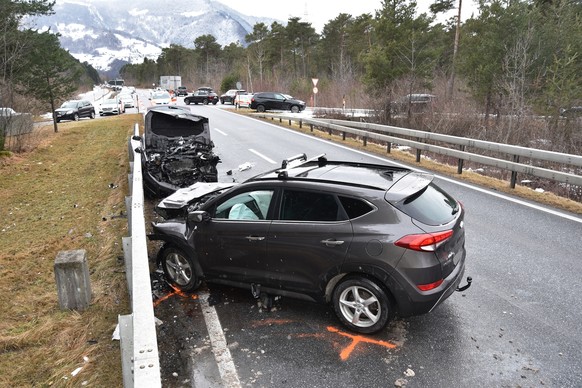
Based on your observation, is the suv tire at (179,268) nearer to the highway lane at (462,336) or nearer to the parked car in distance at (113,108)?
the highway lane at (462,336)

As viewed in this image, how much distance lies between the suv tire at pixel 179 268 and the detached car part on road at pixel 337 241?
0.05 ft

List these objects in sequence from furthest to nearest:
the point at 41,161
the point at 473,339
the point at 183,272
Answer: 1. the point at 41,161
2. the point at 183,272
3. the point at 473,339

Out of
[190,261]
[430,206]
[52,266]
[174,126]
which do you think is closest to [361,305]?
[430,206]

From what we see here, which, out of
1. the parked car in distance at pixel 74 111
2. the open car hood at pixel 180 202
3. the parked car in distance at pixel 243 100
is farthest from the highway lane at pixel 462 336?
the parked car in distance at pixel 243 100

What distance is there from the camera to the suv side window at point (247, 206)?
4.94 meters

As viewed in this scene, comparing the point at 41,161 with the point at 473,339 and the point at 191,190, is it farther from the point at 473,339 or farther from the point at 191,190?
the point at 473,339

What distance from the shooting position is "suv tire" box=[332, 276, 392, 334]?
14.0 ft

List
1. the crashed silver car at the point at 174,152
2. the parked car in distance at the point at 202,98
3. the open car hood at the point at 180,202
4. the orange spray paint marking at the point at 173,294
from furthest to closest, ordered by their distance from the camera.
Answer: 1. the parked car in distance at the point at 202,98
2. the crashed silver car at the point at 174,152
3. the open car hood at the point at 180,202
4. the orange spray paint marking at the point at 173,294

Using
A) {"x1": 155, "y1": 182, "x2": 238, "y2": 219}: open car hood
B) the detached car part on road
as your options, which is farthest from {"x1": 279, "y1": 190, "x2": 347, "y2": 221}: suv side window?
{"x1": 155, "y1": 182, "x2": 238, "y2": 219}: open car hood

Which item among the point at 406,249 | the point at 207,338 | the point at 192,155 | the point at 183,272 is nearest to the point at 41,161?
the point at 192,155

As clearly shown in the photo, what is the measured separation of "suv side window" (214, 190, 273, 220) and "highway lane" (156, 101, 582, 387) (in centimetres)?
103

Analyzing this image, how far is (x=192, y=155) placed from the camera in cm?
1003

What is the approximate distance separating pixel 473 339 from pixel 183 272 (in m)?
3.36

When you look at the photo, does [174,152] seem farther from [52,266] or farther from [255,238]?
[255,238]
